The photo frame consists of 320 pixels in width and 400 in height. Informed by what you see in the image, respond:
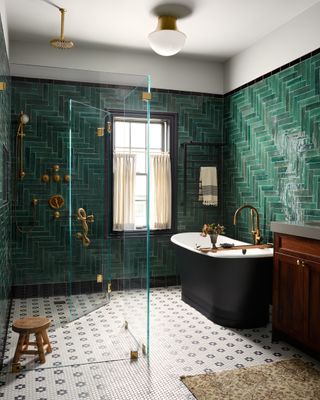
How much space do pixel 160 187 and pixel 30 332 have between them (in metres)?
2.71

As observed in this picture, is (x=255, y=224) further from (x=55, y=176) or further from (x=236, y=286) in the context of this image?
(x=55, y=176)

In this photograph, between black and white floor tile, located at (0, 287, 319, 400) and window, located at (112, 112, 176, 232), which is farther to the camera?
window, located at (112, 112, 176, 232)

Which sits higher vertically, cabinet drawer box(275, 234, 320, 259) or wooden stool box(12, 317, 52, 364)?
cabinet drawer box(275, 234, 320, 259)

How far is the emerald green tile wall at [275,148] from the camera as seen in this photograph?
3828 millimetres

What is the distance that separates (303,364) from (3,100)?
296 centimetres

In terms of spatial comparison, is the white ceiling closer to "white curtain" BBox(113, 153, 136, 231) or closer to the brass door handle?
"white curtain" BBox(113, 153, 136, 231)

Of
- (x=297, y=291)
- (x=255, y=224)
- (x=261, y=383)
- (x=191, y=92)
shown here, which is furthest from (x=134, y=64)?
(x=261, y=383)

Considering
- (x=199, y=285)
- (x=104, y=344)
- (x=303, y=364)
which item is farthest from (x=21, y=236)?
(x=303, y=364)

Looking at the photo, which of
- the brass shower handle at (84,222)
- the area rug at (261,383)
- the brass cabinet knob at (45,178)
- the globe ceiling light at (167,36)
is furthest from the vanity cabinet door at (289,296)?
the globe ceiling light at (167,36)

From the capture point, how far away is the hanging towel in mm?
5332

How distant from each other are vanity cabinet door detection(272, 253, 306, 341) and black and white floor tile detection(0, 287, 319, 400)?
0.20 meters

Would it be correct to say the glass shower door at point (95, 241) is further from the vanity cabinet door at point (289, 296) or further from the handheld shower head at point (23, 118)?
the vanity cabinet door at point (289, 296)

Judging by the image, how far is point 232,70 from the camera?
5.32m

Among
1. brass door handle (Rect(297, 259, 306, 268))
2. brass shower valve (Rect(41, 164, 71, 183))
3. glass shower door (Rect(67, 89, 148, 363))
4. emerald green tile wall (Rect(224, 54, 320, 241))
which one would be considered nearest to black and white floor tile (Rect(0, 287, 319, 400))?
glass shower door (Rect(67, 89, 148, 363))
